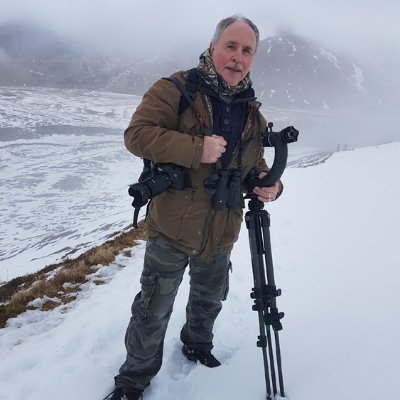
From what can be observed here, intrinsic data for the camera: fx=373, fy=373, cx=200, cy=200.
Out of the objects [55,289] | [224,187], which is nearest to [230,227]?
[224,187]

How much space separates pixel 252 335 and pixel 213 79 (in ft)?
10.2

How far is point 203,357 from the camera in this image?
4.04 meters

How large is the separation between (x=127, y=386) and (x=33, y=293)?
148 inches

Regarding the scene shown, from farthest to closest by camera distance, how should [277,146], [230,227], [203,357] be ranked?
[203,357], [230,227], [277,146]

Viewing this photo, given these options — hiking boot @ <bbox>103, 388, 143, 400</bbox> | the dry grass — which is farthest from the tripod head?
the dry grass

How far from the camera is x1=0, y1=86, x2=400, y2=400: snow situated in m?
3.65

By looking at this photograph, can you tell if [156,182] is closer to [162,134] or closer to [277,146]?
[162,134]

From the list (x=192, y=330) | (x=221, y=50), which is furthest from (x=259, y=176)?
(x=192, y=330)

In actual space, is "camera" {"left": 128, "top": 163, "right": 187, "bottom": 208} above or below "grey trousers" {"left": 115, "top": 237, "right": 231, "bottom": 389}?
above

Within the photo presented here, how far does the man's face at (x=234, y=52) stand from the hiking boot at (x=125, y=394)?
2862 millimetres

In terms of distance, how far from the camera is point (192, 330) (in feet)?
13.2

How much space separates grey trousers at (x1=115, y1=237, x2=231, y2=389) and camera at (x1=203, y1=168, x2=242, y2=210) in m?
0.61

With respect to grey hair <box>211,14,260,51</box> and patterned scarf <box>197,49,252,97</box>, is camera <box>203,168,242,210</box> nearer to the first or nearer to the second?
patterned scarf <box>197,49,252,97</box>

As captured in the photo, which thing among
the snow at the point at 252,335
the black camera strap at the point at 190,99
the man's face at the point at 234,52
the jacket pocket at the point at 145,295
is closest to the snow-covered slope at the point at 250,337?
the snow at the point at 252,335
